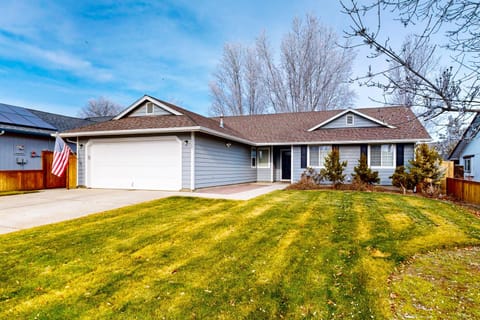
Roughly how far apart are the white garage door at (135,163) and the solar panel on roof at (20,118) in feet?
17.3

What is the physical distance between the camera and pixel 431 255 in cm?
420

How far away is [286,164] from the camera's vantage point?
673 inches

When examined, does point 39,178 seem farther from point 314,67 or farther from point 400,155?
point 314,67

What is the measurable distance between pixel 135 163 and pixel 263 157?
26.4 feet

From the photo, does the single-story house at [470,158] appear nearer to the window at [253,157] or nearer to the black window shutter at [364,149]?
the black window shutter at [364,149]

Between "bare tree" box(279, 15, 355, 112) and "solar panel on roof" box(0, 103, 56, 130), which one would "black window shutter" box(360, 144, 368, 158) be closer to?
"bare tree" box(279, 15, 355, 112)

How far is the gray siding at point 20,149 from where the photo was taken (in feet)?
44.7

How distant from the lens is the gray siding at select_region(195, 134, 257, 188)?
37.4 ft

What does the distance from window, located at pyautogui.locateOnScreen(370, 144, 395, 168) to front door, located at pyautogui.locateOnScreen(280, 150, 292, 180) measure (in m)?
4.66

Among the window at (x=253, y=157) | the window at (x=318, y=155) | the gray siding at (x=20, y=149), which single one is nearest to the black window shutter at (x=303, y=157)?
the window at (x=318, y=155)

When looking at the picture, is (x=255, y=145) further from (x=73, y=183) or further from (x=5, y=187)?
(x=5, y=187)

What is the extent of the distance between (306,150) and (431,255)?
11.3m

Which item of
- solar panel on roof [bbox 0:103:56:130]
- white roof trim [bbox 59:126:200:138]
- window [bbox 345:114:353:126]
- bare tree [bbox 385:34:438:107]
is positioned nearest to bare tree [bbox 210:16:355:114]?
window [bbox 345:114:353:126]

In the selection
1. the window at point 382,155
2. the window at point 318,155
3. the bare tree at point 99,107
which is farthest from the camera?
the bare tree at point 99,107
